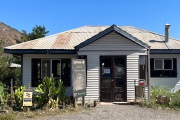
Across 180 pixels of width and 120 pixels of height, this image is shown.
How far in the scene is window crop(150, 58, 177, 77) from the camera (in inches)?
787

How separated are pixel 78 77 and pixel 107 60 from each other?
2.55 m

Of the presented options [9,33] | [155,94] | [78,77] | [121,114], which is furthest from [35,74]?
[9,33]

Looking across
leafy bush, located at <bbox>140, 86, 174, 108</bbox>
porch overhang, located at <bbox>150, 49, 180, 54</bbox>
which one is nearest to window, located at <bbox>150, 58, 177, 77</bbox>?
porch overhang, located at <bbox>150, 49, 180, 54</bbox>

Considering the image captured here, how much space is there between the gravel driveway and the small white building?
7.67ft

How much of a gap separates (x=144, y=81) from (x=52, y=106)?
5741 mm

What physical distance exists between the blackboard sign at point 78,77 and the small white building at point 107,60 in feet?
4.76

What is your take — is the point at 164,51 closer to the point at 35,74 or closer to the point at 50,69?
the point at 50,69

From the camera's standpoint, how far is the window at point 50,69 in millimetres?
18656

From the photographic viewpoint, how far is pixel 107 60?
55.2 ft

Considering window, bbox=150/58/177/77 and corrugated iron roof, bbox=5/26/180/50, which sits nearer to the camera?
corrugated iron roof, bbox=5/26/180/50

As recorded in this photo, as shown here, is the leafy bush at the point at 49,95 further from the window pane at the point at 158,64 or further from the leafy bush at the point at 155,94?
the window pane at the point at 158,64

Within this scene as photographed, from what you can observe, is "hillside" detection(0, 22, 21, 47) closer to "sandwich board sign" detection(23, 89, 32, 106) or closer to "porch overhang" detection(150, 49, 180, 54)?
"porch overhang" detection(150, 49, 180, 54)

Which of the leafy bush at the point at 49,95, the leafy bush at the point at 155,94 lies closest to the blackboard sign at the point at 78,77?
the leafy bush at the point at 49,95

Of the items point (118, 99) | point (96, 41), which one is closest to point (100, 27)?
point (96, 41)
